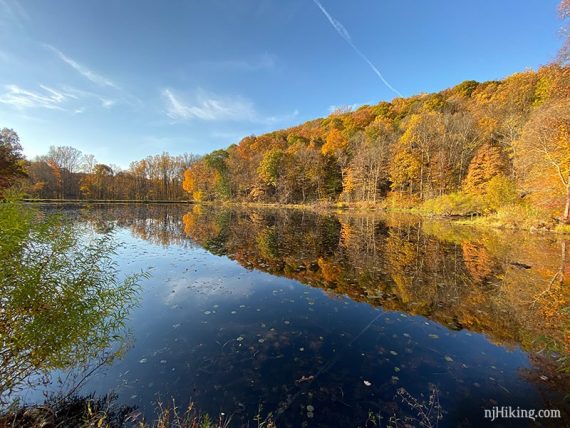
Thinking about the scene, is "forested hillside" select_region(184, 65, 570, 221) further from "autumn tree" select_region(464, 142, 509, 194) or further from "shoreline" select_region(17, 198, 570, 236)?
"shoreline" select_region(17, 198, 570, 236)

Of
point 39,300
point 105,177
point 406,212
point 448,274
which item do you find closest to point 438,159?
point 406,212

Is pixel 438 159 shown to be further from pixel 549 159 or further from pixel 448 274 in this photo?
pixel 448 274

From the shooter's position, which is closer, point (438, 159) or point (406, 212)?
point (438, 159)

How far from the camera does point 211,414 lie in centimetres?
337

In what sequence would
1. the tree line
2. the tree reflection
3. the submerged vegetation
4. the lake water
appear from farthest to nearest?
the tree line, the tree reflection, the lake water, the submerged vegetation

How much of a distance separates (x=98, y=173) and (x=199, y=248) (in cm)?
7221

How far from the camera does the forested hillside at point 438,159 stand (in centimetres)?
1894

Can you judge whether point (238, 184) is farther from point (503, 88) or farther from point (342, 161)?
point (503, 88)

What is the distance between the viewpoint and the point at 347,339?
536cm

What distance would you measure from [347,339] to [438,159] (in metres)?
40.3

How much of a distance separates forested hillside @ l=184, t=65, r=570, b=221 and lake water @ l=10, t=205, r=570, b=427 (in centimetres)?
965

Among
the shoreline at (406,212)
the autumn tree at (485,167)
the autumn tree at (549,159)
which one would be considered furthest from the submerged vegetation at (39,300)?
the autumn tree at (485,167)

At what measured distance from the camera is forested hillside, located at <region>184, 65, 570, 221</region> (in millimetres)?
18938

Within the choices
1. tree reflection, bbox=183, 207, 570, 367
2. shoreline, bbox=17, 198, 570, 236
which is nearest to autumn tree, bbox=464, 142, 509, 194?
shoreline, bbox=17, 198, 570, 236
